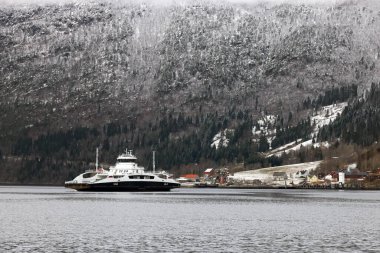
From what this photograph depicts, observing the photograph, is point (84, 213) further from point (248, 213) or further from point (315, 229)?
point (315, 229)

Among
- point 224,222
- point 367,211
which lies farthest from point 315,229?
point 367,211

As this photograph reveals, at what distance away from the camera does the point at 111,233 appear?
4833 inches

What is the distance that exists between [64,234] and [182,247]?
960 inches

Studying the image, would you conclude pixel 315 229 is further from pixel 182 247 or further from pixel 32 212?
pixel 32 212

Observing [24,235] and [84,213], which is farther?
[84,213]

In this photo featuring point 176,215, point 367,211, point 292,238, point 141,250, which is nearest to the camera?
point 141,250

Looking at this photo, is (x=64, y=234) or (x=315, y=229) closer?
(x=64, y=234)

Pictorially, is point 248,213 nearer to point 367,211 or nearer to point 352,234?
point 367,211

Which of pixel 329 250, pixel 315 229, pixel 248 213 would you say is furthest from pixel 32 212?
pixel 329 250

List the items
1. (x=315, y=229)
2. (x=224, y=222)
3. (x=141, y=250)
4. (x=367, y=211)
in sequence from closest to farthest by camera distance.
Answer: (x=141, y=250) < (x=315, y=229) < (x=224, y=222) < (x=367, y=211)

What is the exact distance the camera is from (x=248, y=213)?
172 metres

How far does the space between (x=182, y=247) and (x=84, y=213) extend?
224ft

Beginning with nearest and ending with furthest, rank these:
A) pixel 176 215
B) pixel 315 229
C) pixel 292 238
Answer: pixel 292 238
pixel 315 229
pixel 176 215

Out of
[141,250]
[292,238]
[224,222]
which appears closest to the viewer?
[141,250]
